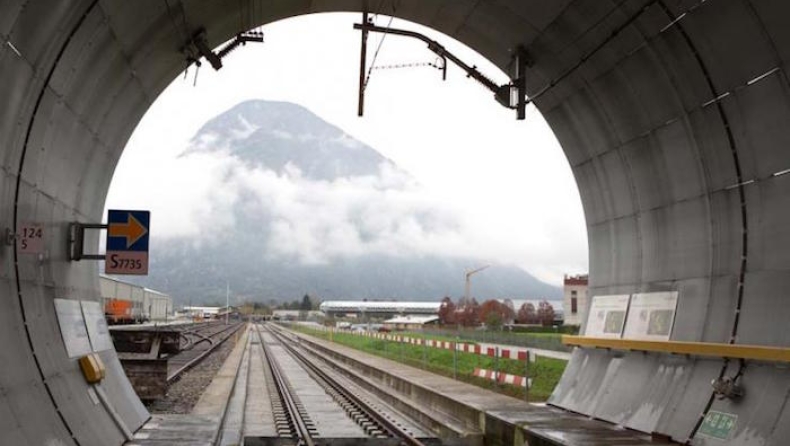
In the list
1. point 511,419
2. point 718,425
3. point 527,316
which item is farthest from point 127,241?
A: point 527,316

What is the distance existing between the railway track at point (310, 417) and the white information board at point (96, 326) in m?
2.65

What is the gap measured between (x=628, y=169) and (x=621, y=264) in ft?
5.80

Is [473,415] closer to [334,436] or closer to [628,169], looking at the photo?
[334,436]

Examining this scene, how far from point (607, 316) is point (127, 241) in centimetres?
808

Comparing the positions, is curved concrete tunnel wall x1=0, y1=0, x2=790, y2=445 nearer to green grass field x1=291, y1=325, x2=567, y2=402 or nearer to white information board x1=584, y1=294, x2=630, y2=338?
white information board x1=584, y1=294, x2=630, y2=338

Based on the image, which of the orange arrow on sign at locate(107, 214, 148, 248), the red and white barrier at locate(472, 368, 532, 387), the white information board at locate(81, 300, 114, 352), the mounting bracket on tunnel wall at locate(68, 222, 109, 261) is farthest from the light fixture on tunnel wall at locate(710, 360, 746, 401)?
the white information board at locate(81, 300, 114, 352)

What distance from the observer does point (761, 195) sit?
9.43 m

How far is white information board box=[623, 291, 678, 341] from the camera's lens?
11.4 meters

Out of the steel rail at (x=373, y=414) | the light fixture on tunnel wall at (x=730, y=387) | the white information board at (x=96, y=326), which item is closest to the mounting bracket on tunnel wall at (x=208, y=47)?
the white information board at (x=96, y=326)

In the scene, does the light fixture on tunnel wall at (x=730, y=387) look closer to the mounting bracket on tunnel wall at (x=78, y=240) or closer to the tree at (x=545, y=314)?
the mounting bracket on tunnel wall at (x=78, y=240)

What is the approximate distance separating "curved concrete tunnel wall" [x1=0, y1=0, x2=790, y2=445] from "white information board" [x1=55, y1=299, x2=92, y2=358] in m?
0.27

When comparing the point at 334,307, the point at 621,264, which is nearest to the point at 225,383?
the point at 621,264

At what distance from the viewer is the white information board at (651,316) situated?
11406 millimetres

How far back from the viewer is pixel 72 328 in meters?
9.85
